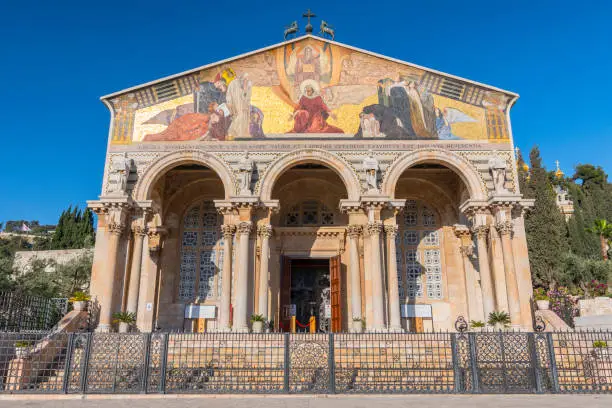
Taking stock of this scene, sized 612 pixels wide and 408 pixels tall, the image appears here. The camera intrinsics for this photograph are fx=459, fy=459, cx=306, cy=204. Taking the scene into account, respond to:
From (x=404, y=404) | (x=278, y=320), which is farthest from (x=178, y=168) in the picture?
(x=404, y=404)

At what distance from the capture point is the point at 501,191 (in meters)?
16.9

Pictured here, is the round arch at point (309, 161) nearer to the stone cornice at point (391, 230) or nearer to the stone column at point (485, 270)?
the stone cornice at point (391, 230)

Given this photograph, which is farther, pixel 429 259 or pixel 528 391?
pixel 429 259

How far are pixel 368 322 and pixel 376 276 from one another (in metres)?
1.62

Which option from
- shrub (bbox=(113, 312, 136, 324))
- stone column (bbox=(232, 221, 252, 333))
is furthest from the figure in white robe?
shrub (bbox=(113, 312, 136, 324))

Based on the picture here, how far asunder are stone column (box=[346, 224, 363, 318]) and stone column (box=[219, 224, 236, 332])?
4485 millimetres

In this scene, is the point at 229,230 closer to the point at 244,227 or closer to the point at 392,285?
the point at 244,227

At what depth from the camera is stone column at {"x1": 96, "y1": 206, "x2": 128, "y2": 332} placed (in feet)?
51.1

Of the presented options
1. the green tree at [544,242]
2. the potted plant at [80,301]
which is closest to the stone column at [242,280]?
the potted plant at [80,301]

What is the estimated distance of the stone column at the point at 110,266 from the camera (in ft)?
51.1

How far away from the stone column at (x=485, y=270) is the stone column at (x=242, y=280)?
859cm

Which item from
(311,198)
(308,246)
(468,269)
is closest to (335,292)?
(308,246)

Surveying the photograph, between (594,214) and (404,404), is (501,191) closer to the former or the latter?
(404,404)

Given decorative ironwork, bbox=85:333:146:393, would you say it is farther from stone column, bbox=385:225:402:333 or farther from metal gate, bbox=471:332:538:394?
stone column, bbox=385:225:402:333
